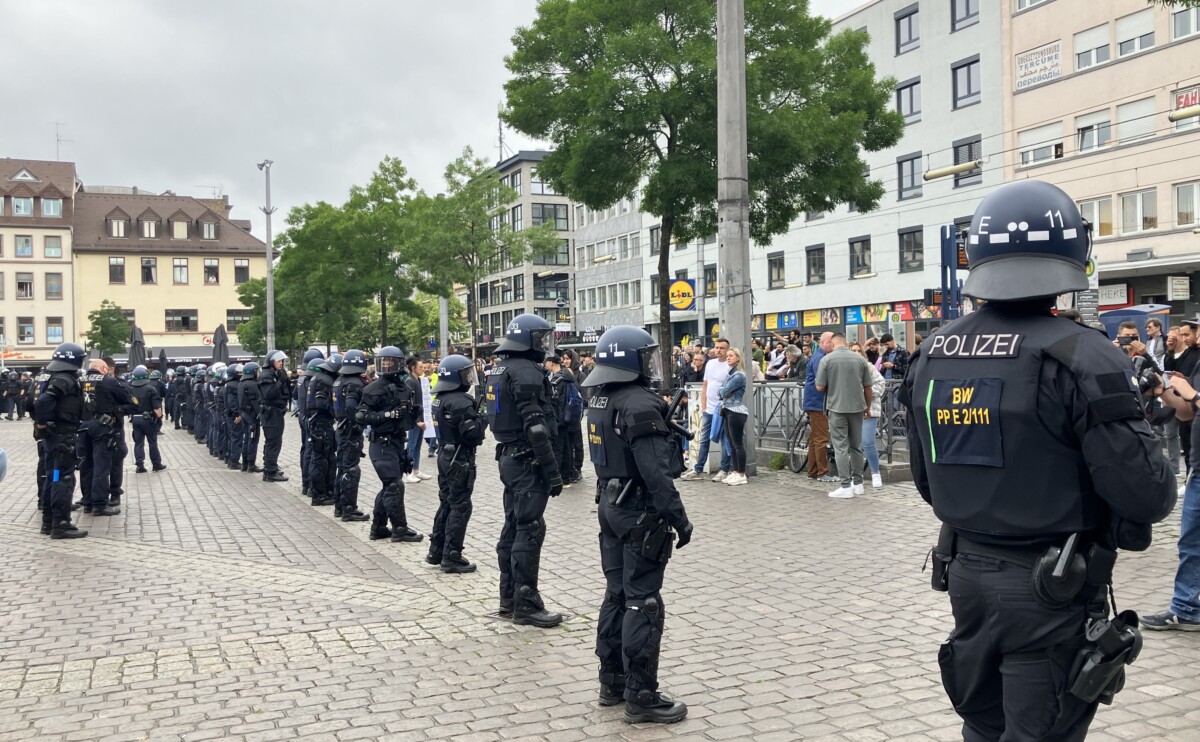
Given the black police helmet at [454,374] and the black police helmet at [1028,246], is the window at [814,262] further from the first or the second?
the black police helmet at [1028,246]

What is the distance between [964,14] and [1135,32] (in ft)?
24.4

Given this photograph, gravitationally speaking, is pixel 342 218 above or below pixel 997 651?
above

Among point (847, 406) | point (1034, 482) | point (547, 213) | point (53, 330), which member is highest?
point (547, 213)

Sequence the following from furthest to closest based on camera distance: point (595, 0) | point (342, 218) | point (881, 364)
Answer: point (342, 218) → point (595, 0) → point (881, 364)

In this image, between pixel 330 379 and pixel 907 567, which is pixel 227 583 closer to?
pixel 330 379

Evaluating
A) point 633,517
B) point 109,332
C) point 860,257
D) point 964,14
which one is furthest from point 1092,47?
point 109,332

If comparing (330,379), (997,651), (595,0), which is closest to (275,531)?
(330,379)

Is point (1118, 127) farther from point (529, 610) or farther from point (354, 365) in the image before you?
point (529, 610)

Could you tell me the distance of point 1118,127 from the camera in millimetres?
31703

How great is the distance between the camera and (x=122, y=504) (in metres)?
13.3

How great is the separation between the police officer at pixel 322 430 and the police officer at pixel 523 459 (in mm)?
5367

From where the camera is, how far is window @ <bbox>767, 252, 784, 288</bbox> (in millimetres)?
47562

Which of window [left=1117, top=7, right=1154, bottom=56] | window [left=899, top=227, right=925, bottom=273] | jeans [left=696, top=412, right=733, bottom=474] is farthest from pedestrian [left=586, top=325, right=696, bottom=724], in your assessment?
window [left=899, top=227, right=925, bottom=273]

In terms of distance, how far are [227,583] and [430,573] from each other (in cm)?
160
